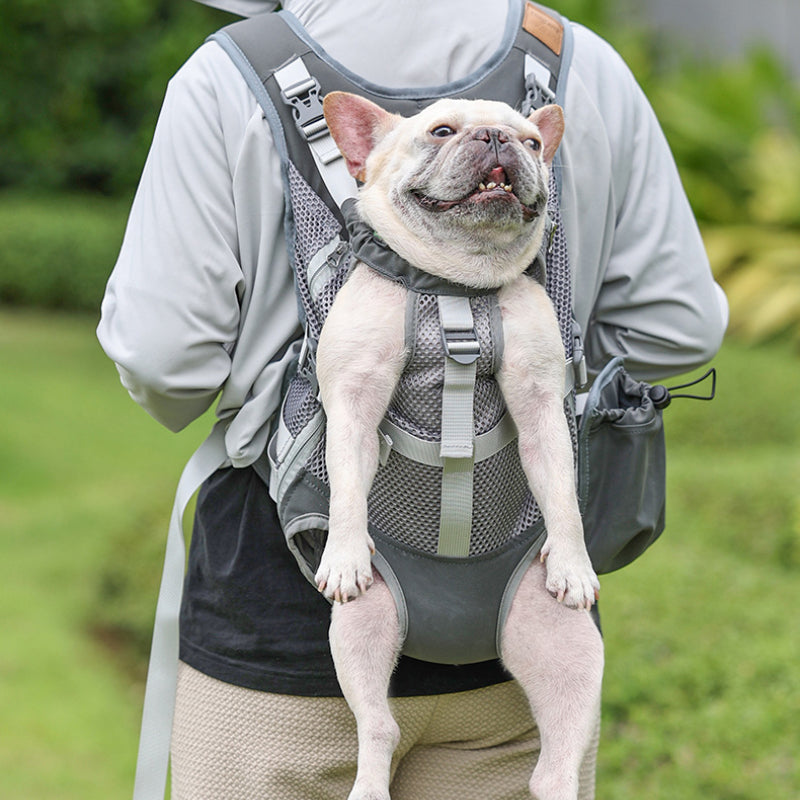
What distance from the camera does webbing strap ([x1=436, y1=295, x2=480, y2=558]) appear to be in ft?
5.28

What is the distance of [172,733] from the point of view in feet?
7.29

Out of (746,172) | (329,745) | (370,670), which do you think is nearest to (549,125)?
(370,670)

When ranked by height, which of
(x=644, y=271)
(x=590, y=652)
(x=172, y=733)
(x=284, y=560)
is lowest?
(x=172, y=733)

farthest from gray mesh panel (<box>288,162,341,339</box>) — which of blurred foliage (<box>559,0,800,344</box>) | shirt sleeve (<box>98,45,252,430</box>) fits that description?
blurred foliage (<box>559,0,800,344</box>)

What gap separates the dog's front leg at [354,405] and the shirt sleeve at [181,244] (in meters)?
0.32

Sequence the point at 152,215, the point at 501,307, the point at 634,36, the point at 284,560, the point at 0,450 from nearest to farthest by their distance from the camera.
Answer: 1. the point at 501,307
2. the point at 152,215
3. the point at 284,560
4. the point at 0,450
5. the point at 634,36

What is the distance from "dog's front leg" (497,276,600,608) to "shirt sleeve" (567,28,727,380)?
1.47 ft

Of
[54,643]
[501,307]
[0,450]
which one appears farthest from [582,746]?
[0,450]

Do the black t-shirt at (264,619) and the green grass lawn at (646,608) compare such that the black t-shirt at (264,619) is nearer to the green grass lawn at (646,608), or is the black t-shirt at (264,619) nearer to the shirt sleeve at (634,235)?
the shirt sleeve at (634,235)

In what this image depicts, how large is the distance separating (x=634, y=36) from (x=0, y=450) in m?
7.50

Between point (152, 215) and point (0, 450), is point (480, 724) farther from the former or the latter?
point (0, 450)

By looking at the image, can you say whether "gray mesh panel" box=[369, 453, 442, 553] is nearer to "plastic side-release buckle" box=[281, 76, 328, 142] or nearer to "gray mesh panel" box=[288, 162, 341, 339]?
"gray mesh panel" box=[288, 162, 341, 339]

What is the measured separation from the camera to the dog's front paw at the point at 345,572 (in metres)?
1.55

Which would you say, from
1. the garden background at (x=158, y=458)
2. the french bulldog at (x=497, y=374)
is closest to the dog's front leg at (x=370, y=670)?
the french bulldog at (x=497, y=374)
